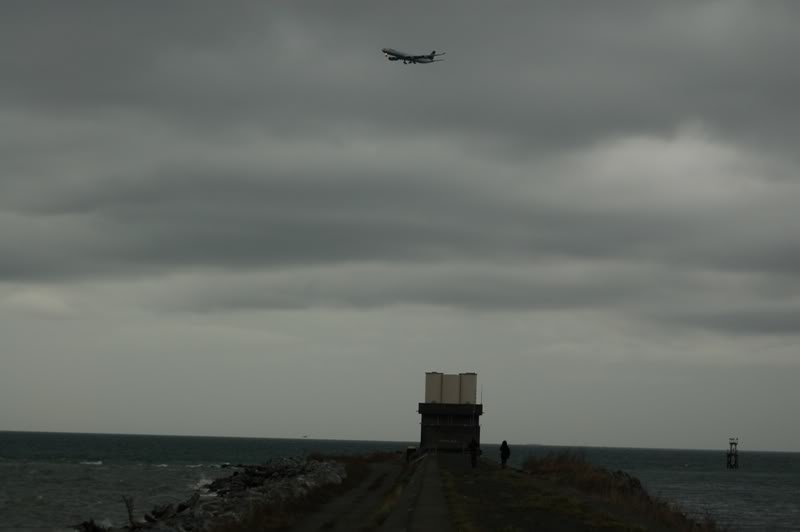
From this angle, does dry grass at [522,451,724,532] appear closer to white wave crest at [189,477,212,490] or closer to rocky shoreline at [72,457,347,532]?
rocky shoreline at [72,457,347,532]

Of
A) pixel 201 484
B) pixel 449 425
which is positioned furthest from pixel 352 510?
pixel 201 484

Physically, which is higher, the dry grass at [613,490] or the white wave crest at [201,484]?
the dry grass at [613,490]

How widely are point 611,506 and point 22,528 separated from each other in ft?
90.7

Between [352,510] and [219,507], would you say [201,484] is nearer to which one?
[219,507]

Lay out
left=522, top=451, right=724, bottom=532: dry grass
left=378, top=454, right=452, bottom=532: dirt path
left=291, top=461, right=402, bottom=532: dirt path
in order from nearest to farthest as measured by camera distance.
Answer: left=378, top=454, right=452, bottom=532: dirt path → left=291, top=461, right=402, bottom=532: dirt path → left=522, top=451, right=724, bottom=532: dry grass

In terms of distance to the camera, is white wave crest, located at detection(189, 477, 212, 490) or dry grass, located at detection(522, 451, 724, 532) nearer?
dry grass, located at detection(522, 451, 724, 532)

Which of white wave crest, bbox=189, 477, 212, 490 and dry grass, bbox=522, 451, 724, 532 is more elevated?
dry grass, bbox=522, 451, 724, 532

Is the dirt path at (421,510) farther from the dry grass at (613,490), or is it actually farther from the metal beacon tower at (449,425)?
the metal beacon tower at (449,425)

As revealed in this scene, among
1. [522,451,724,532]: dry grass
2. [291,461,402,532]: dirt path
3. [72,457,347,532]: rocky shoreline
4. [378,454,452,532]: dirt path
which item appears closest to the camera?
[378,454,452,532]: dirt path

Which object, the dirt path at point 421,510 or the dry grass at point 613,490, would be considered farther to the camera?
the dry grass at point 613,490

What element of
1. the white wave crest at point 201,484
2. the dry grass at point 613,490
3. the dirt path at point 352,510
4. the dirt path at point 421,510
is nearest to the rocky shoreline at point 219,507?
the dirt path at point 352,510

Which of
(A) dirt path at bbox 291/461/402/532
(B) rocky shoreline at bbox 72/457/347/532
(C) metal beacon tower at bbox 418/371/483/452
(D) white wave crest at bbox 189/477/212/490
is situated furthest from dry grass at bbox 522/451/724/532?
(D) white wave crest at bbox 189/477/212/490

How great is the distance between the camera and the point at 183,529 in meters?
36.2

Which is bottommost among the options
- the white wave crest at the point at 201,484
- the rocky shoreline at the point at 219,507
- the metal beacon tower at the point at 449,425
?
the white wave crest at the point at 201,484
